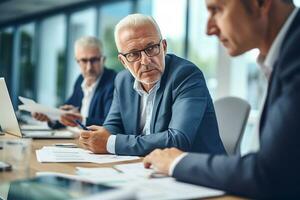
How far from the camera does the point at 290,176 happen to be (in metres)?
1.01

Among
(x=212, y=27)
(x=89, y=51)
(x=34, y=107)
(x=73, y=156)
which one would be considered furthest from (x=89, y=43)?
(x=212, y=27)

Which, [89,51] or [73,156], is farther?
[89,51]

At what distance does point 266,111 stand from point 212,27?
0.28 m

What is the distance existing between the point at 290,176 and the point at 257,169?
77 mm

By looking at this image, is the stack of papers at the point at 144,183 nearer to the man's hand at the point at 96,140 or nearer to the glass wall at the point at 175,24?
the man's hand at the point at 96,140

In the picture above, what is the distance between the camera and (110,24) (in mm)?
8062

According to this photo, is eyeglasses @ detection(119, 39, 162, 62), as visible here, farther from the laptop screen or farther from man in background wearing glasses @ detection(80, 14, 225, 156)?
the laptop screen

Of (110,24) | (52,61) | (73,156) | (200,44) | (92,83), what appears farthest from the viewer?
(52,61)

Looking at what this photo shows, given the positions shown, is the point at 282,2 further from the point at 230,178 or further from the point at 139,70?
the point at 139,70

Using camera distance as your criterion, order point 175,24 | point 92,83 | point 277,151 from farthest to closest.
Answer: point 175,24
point 92,83
point 277,151

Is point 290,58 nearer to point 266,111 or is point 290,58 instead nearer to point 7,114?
point 266,111

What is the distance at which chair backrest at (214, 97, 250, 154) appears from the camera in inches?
111

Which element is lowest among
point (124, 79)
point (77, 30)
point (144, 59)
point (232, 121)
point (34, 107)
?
point (232, 121)

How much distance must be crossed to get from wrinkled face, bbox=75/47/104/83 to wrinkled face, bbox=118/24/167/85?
1421 millimetres
